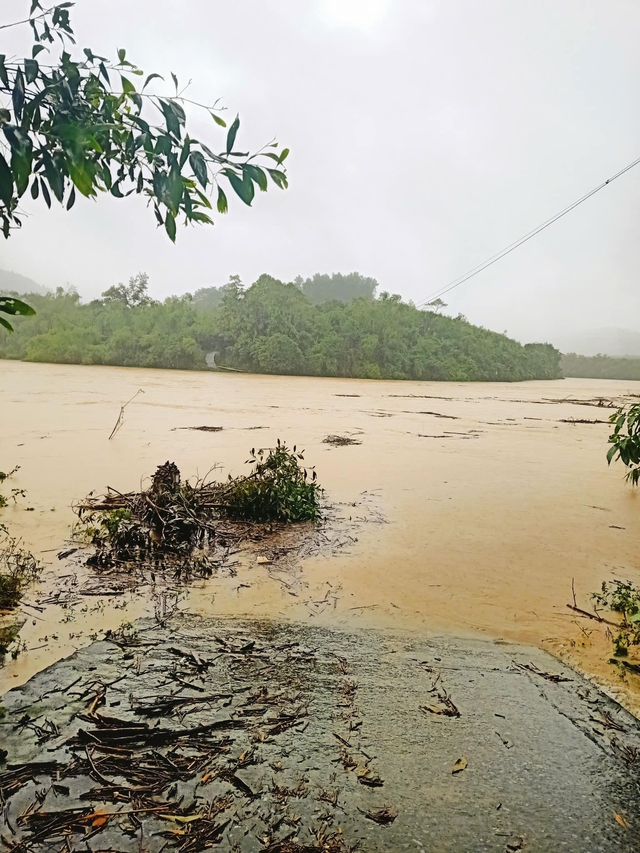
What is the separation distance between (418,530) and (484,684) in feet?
6.28

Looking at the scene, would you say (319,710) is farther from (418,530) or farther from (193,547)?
(418,530)

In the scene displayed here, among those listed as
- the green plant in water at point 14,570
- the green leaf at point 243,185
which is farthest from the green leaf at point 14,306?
the green plant in water at point 14,570

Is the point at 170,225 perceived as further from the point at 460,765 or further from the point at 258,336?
the point at 258,336

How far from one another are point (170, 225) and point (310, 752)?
1421 mm

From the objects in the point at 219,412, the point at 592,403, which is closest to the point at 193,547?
the point at 219,412

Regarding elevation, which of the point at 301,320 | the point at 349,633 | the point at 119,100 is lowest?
the point at 349,633

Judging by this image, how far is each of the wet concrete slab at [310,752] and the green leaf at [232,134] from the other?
1.49 meters

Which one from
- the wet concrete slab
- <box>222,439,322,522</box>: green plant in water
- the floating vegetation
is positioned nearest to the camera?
the wet concrete slab

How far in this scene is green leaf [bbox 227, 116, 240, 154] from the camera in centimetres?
102

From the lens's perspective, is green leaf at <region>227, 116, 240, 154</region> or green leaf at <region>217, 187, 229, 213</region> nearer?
green leaf at <region>227, 116, 240, 154</region>

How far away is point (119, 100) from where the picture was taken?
1.20 meters

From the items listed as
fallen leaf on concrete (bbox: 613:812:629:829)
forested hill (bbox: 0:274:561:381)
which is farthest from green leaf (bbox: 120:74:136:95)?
forested hill (bbox: 0:274:561:381)

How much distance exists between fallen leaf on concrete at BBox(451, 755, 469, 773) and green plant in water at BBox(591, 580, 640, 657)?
107cm

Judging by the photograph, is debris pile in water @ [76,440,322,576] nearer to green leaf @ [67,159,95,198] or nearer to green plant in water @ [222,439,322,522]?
green plant in water @ [222,439,322,522]
